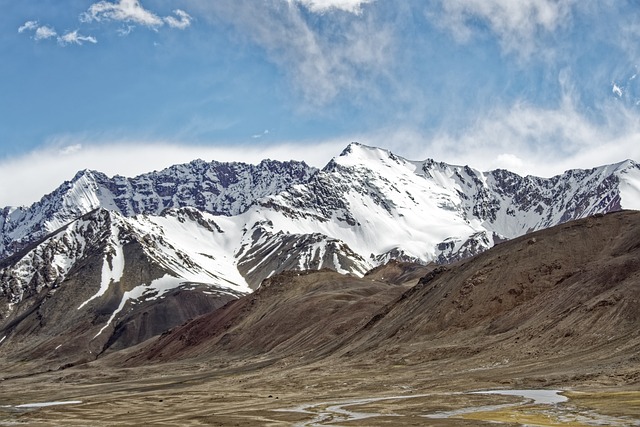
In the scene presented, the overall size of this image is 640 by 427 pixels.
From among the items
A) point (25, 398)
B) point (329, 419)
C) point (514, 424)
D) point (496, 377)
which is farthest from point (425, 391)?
point (25, 398)

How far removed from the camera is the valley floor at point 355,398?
66750 mm

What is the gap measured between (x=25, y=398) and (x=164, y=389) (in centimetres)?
2477

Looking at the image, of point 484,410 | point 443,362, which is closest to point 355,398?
point 484,410

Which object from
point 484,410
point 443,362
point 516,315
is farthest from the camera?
point 516,315

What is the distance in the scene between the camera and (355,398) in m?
91.5

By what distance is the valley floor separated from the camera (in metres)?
66.8

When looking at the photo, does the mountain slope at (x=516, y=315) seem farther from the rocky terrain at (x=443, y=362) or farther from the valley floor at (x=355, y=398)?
the valley floor at (x=355, y=398)

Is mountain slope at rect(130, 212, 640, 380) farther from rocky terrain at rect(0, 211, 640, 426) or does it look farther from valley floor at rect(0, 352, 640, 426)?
valley floor at rect(0, 352, 640, 426)

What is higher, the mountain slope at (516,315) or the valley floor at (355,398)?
the mountain slope at (516,315)

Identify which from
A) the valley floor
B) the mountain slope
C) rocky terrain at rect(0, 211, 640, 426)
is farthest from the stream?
the mountain slope

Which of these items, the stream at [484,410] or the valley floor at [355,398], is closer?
the stream at [484,410]

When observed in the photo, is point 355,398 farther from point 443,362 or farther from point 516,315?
point 516,315

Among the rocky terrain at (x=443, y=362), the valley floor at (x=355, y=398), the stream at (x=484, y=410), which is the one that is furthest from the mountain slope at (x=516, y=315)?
the stream at (x=484, y=410)

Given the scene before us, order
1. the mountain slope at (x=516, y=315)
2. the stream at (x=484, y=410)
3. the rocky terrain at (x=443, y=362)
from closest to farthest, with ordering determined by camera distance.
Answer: the stream at (x=484, y=410)
the rocky terrain at (x=443, y=362)
the mountain slope at (x=516, y=315)
